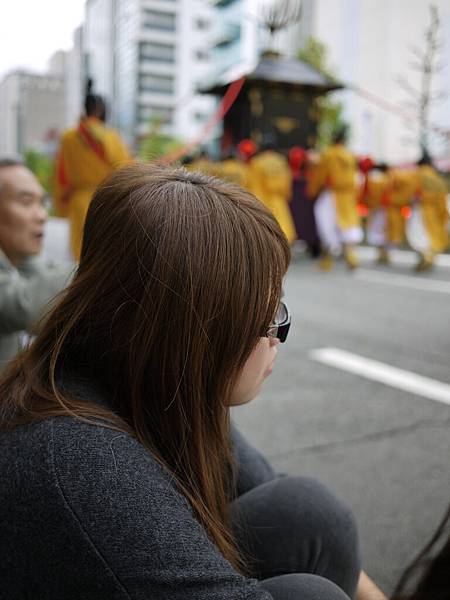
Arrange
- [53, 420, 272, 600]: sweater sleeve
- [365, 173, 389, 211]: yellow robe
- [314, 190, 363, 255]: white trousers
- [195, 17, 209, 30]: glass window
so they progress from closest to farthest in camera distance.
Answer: [53, 420, 272, 600]: sweater sleeve → [314, 190, 363, 255]: white trousers → [365, 173, 389, 211]: yellow robe → [195, 17, 209, 30]: glass window

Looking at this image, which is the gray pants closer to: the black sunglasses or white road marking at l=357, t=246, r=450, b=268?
the black sunglasses

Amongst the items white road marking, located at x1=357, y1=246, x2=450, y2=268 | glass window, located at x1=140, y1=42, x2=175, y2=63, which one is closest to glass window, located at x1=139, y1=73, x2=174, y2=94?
glass window, located at x1=140, y1=42, x2=175, y2=63

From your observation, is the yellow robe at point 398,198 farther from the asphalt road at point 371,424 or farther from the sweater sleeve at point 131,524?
the sweater sleeve at point 131,524

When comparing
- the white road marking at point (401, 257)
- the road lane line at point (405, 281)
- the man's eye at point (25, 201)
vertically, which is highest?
the man's eye at point (25, 201)

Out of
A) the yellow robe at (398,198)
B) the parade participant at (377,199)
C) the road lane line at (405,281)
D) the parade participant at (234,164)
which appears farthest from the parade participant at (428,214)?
the parade participant at (234,164)

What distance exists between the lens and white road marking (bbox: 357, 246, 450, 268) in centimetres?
1122

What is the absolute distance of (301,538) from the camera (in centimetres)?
127

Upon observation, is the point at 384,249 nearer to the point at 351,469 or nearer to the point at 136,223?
the point at 351,469

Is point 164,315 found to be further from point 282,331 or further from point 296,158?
point 296,158

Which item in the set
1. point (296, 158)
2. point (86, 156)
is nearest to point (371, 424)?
point (86, 156)

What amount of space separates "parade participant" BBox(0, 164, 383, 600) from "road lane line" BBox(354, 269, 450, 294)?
7.00 metres

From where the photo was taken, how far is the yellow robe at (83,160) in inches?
245

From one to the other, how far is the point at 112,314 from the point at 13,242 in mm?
1382

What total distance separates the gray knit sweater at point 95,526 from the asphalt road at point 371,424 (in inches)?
48.3
